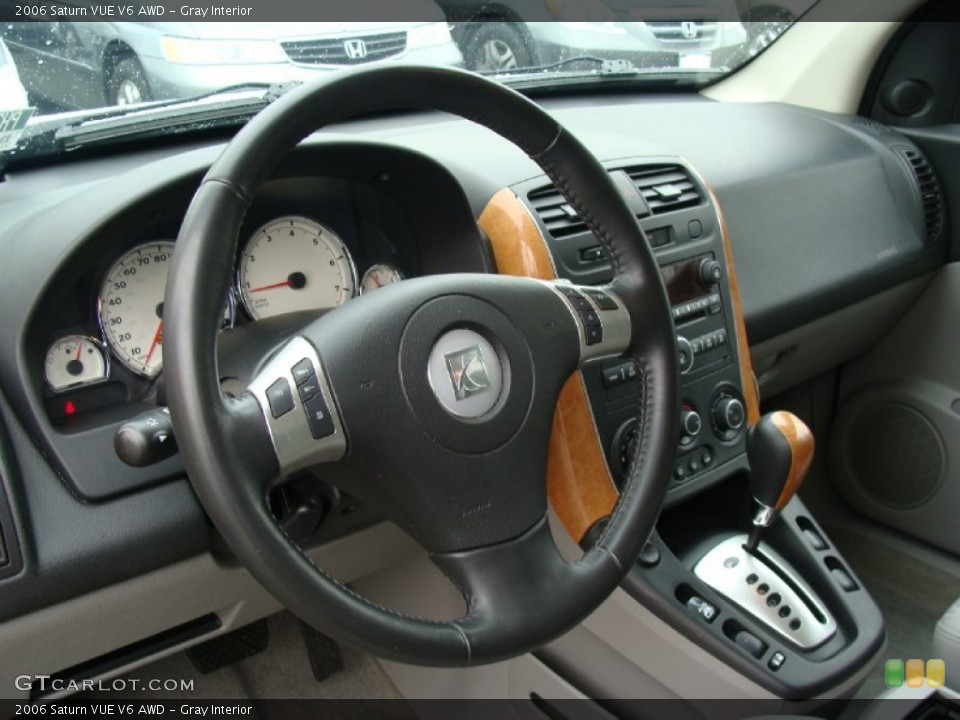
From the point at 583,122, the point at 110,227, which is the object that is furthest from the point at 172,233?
the point at 583,122

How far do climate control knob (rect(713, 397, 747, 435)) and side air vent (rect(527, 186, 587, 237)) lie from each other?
36cm

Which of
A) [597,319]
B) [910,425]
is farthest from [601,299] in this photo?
[910,425]

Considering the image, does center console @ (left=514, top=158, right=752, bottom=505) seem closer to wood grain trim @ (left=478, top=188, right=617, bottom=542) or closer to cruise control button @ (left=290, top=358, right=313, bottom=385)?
wood grain trim @ (left=478, top=188, right=617, bottom=542)

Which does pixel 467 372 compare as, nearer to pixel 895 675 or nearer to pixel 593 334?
pixel 593 334

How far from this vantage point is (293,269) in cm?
121

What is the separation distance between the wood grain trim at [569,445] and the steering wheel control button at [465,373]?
29 centimetres

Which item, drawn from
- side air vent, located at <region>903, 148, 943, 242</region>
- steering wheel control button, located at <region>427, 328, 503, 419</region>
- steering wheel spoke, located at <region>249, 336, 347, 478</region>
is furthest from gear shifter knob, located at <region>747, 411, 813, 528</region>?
side air vent, located at <region>903, 148, 943, 242</region>

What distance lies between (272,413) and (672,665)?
0.76 metres

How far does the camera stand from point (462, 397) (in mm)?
934

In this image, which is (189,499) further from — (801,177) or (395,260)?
(801,177)

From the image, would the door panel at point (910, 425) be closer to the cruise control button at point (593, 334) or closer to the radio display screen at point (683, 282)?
the radio display screen at point (683, 282)

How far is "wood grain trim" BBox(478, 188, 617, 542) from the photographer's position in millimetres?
1241

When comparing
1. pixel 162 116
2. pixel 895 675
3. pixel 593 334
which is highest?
pixel 162 116

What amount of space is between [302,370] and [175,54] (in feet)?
2.55
